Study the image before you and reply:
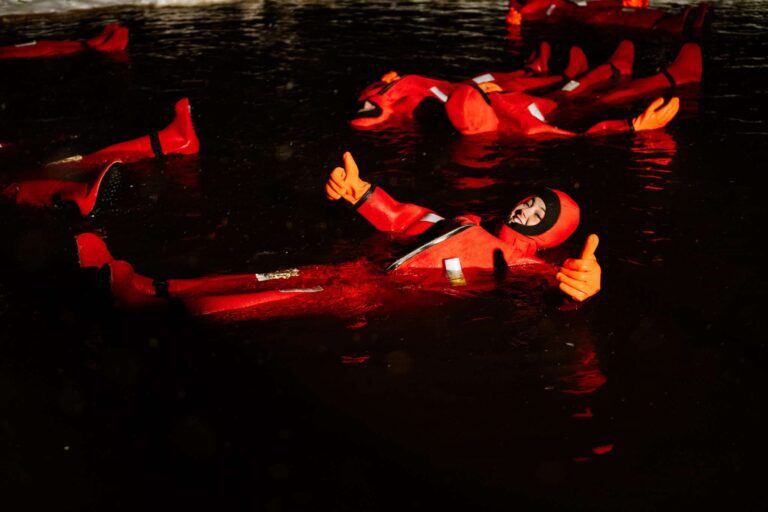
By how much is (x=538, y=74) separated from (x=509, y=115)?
211 cm

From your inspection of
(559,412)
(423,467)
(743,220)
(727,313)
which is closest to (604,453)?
(559,412)

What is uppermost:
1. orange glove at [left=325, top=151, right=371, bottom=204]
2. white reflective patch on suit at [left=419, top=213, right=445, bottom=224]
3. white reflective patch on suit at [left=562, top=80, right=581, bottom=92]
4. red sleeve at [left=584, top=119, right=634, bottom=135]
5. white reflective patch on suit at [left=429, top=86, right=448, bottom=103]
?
Answer: orange glove at [left=325, top=151, right=371, bottom=204]

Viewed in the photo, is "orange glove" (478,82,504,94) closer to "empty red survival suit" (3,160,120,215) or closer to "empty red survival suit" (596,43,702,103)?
"empty red survival suit" (596,43,702,103)

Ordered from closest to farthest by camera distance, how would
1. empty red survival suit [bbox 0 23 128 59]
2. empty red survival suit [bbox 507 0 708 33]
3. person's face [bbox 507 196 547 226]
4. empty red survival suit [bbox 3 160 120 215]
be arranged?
person's face [bbox 507 196 547 226] → empty red survival suit [bbox 3 160 120 215] → empty red survival suit [bbox 0 23 128 59] → empty red survival suit [bbox 507 0 708 33]

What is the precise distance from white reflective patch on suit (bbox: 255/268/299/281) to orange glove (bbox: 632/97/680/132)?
4.21 meters

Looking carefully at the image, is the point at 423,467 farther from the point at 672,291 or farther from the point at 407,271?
the point at 672,291

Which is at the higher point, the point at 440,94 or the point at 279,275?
the point at 440,94

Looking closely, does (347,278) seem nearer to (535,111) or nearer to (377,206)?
(377,206)

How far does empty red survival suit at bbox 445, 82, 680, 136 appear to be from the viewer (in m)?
6.62

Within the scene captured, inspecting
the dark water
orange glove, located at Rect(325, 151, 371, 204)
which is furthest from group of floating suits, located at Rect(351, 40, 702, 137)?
orange glove, located at Rect(325, 151, 371, 204)

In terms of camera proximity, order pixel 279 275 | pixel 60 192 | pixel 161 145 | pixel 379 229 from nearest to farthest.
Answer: pixel 279 275 → pixel 379 229 → pixel 60 192 → pixel 161 145

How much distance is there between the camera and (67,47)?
10617 millimetres

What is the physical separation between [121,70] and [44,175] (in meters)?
4.64

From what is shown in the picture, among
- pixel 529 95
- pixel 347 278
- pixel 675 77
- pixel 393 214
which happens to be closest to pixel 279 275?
pixel 347 278
